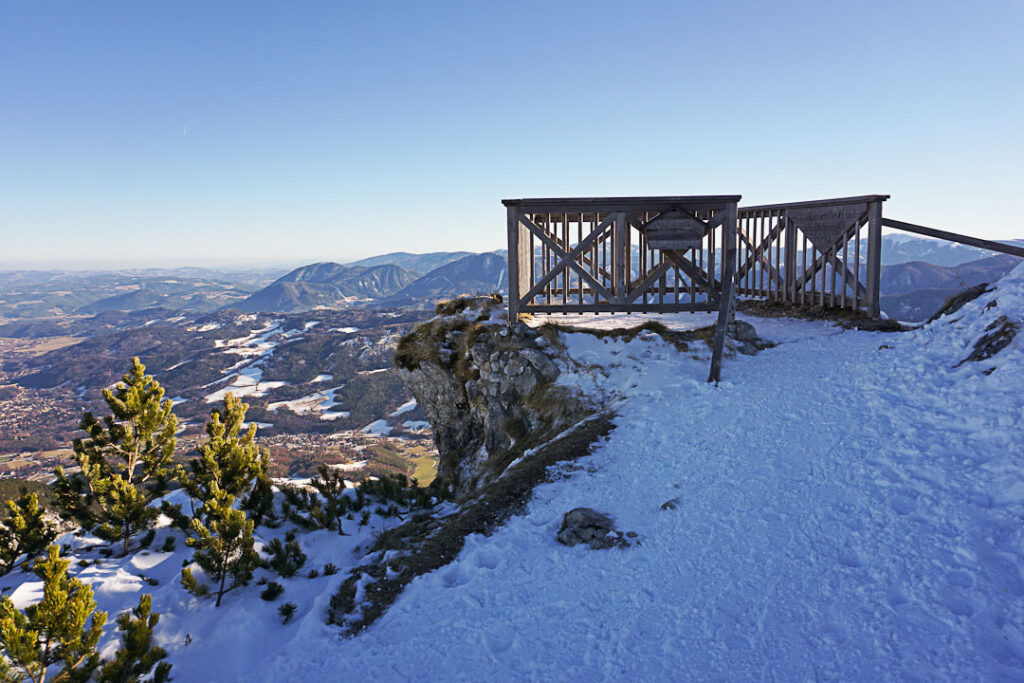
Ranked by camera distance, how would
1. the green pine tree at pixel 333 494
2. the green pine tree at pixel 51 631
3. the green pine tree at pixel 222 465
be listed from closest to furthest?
the green pine tree at pixel 51 631, the green pine tree at pixel 222 465, the green pine tree at pixel 333 494

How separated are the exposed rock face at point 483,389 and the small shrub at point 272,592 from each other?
5827 millimetres

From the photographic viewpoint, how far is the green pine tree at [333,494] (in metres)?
9.32

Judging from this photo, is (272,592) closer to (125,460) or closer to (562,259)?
(125,460)

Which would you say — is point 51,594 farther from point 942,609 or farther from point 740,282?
point 740,282

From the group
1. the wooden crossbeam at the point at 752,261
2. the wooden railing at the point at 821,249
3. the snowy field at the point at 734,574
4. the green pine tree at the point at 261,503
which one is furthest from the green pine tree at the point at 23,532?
the wooden crossbeam at the point at 752,261

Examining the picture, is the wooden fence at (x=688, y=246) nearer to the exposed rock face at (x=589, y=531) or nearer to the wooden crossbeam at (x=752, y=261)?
the wooden crossbeam at (x=752, y=261)

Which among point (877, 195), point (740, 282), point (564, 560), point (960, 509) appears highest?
point (877, 195)

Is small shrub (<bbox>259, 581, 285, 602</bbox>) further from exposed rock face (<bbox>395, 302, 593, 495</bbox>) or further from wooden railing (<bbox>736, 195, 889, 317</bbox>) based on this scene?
wooden railing (<bbox>736, 195, 889, 317</bbox>)

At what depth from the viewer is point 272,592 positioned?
6918mm

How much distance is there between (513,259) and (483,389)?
4568 mm

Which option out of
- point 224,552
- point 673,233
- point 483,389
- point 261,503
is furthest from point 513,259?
point 224,552

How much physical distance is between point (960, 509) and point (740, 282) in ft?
62.3

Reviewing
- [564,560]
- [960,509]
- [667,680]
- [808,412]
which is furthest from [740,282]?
[667,680]

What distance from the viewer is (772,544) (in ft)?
20.2
